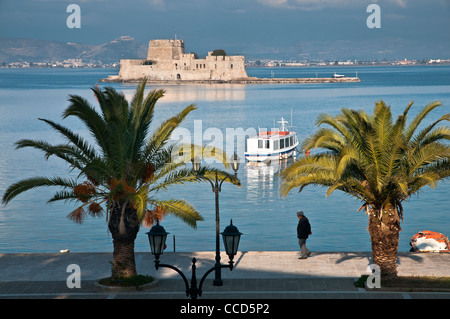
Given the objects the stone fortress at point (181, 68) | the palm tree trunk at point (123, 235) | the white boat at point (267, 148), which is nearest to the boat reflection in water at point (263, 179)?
the white boat at point (267, 148)

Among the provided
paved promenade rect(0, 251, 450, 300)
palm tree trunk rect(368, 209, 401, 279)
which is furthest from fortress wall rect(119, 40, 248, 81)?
palm tree trunk rect(368, 209, 401, 279)

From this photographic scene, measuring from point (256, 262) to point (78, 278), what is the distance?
4.82 m

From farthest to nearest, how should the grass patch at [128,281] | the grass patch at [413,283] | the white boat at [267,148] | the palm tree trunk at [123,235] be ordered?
the white boat at [267,148] < the palm tree trunk at [123,235] < the grass patch at [128,281] < the grass patch at [413,283]

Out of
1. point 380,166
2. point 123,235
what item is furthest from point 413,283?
point 123,235

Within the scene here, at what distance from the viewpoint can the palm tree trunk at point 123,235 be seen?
16609 millimetres

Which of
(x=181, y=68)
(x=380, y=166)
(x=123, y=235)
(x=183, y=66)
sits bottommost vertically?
(x=123, y=235)

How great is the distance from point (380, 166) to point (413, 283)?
9.23 feet

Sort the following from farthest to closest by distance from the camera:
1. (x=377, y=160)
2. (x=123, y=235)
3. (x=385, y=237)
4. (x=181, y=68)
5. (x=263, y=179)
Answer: (x=181, y=68) < (x=263, y=179) < (x=123, y=235) < (x=385, y=237) < (x=377, y=160)

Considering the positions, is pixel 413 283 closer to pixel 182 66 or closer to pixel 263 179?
pixel 263 179

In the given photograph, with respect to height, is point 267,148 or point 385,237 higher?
point 385,237

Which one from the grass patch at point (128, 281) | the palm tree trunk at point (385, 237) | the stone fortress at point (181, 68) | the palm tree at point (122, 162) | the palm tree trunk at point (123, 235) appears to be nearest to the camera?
the palm tree trunk at point (385, 237)

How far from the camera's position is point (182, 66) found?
7343 inches

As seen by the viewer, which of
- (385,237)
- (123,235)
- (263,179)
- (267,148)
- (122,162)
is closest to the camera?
(385,237)

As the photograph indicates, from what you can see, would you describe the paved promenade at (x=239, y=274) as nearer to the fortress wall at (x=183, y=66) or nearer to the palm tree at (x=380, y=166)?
the palm tree at (x=380, y=166)
